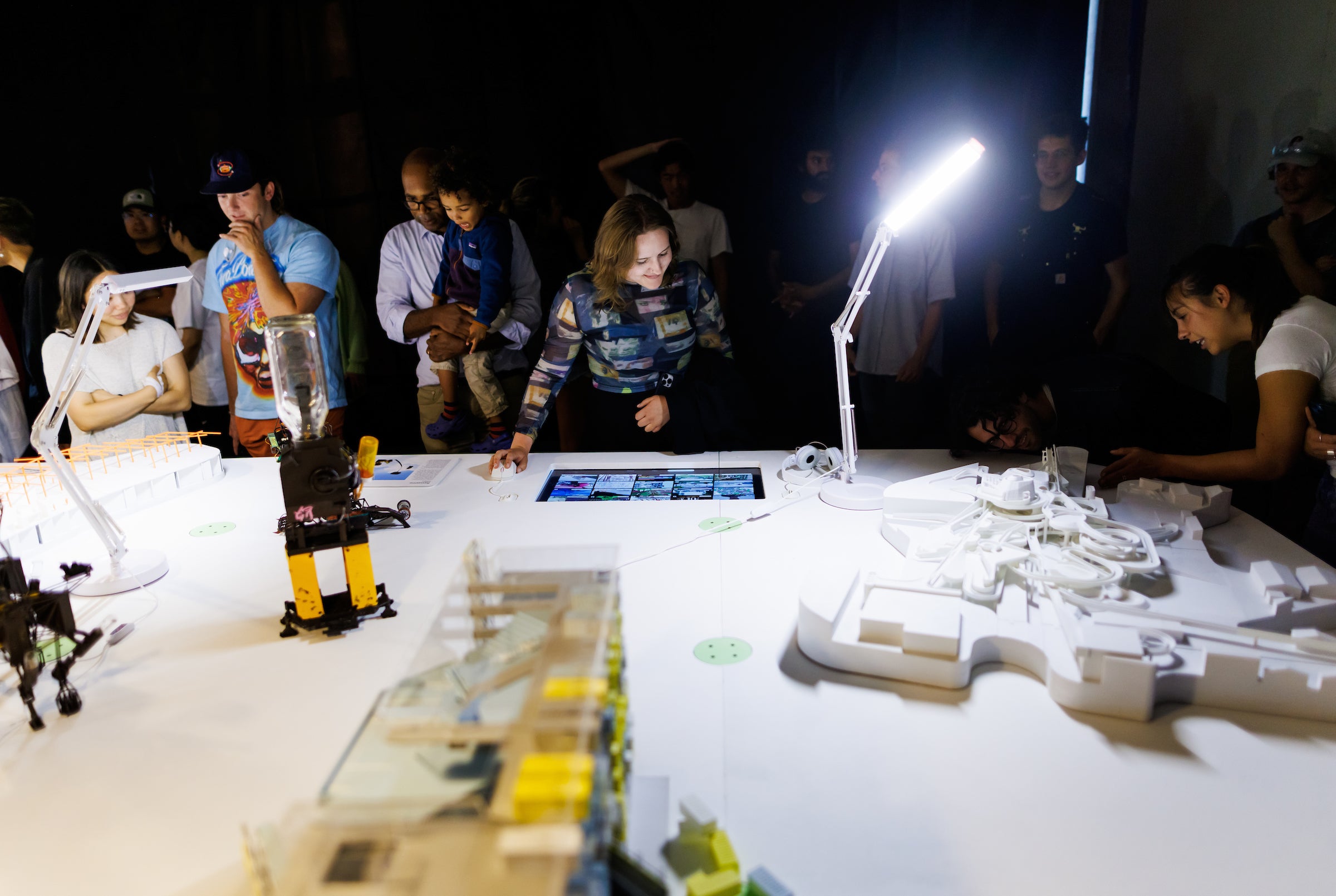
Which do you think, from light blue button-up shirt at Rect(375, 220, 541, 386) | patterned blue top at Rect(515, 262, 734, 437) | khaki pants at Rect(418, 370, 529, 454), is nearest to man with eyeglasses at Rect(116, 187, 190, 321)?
light blue button-up shirt at Rect(375, 220, 541, 386)

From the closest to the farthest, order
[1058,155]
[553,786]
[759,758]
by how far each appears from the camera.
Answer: [553,786]
[759,758]
[1058,155]

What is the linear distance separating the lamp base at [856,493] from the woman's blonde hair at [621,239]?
80 centimetres

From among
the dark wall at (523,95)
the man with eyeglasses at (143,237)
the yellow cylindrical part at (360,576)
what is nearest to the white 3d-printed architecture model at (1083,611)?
the yellow cylindrical part at (360,576)

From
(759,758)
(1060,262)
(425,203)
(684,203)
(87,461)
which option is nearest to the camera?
(759,758)

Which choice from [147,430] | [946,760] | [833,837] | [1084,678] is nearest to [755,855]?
[833,837]

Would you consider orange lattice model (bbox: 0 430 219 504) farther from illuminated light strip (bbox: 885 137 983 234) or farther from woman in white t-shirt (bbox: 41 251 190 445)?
illuminated light strip (bbox: 885 137 983 234)

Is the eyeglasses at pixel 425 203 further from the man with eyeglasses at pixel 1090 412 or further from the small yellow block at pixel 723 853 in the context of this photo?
the small yellow block at pixel 723 853

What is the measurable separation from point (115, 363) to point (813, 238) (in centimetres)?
252

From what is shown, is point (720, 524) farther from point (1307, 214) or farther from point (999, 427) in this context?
point (1307, 214)

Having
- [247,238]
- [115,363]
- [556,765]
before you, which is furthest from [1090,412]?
[115,363]

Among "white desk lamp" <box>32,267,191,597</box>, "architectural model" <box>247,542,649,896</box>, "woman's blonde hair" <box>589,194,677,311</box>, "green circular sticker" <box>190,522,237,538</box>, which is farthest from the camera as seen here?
"woman's blonde hair" <box>589,194,677,311</box>

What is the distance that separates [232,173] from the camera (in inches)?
111

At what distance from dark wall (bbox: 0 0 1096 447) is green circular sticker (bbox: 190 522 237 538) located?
1.71 m

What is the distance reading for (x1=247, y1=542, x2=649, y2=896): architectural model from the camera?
72cm
